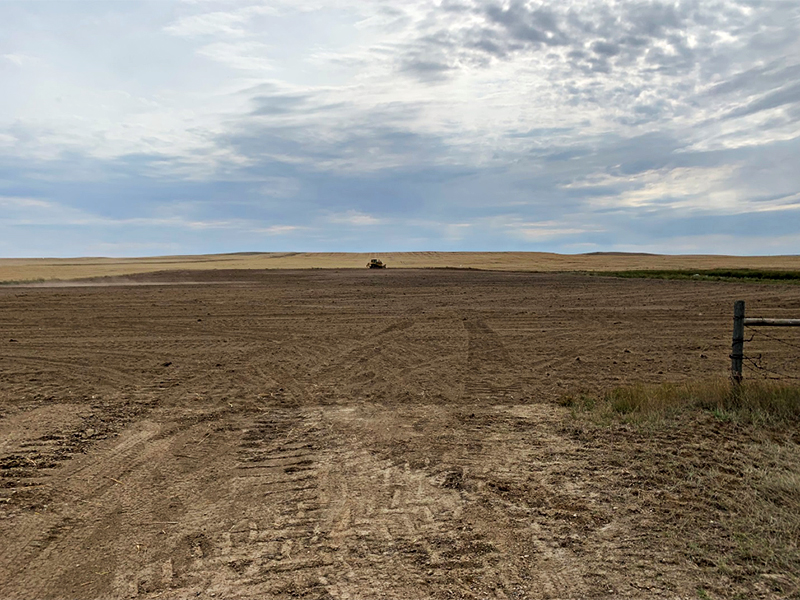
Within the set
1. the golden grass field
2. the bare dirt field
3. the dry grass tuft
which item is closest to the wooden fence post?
the dry grass tuft

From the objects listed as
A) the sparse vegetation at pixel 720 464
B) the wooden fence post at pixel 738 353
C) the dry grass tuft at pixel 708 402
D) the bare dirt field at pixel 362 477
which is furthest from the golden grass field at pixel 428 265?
the wooden fence post at pixel 738 353

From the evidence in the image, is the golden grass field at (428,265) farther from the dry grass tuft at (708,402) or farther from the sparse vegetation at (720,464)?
the sparse vegetation at (720,464)

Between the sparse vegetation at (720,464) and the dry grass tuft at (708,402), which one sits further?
the dry grass tuft at (708,402)

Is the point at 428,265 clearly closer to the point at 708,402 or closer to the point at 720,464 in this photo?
the point at 708,402

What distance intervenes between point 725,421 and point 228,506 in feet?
18.5

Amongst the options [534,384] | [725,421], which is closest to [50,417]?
[534,384]

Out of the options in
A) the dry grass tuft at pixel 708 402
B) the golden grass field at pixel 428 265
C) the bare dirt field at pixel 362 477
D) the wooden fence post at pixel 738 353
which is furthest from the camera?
the golden grass field at pixel 428 265

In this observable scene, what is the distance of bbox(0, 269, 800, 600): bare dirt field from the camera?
410 cm

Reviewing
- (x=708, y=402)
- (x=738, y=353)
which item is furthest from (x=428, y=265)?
(x=708, y=402)

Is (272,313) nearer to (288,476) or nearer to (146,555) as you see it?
(288,476)

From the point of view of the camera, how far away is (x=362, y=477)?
580cm

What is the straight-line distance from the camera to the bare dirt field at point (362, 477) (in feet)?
13.4

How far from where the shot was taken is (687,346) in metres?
13.3

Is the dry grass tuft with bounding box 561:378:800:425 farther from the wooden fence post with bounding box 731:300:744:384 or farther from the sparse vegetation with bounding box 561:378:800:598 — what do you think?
the wooden fence post with bounding box 731:300:744:384
